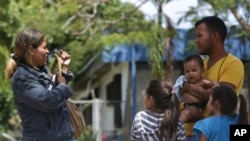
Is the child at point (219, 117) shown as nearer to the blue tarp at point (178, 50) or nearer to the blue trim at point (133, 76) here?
the blue tarp at point (178, 50)

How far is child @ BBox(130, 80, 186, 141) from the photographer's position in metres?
4.71

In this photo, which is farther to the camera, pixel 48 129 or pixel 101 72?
pixel 101 72

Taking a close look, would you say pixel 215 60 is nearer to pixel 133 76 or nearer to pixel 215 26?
pixel 215 26

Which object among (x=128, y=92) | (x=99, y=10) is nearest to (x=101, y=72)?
(x=128, y=92)

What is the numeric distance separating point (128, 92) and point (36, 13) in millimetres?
3347

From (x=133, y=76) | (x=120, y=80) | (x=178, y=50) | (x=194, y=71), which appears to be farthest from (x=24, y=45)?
(x=120, y=80)

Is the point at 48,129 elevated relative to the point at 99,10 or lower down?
lower down

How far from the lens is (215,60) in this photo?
4879mm

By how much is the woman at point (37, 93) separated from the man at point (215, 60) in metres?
0.96

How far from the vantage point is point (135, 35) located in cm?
1258

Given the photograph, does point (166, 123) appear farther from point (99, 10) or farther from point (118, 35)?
point (99, 10)

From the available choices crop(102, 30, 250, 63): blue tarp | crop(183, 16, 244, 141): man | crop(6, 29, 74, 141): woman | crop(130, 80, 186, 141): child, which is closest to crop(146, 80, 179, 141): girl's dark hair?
crop(130, 80, 186, 141): child

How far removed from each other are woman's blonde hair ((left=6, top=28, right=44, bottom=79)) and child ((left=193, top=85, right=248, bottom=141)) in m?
1.19

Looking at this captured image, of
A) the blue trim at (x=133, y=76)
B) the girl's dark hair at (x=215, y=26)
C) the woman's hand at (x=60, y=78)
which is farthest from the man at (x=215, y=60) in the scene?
the blue trim at (x=133, y=76)
